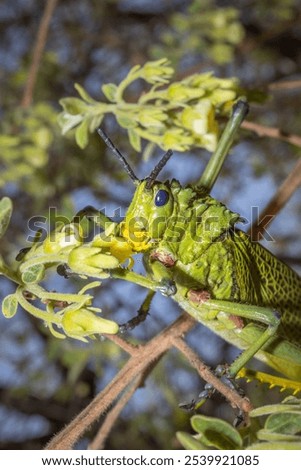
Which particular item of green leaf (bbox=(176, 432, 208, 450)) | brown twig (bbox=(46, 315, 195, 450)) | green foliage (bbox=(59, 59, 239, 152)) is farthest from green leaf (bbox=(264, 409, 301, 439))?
green foliage (bbox=(59, 59, 239, 152))

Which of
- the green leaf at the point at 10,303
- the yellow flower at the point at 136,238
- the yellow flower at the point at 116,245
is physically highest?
the yellow flower at the point at 136,238

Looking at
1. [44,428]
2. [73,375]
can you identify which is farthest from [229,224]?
[44,428]

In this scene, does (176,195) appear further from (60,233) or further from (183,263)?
(60,233)

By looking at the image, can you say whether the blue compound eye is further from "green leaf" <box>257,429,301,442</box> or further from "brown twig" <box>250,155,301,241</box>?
"green leaf" <box>257,429,301,442</box>

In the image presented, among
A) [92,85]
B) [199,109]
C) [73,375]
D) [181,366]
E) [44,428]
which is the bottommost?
[44,428]

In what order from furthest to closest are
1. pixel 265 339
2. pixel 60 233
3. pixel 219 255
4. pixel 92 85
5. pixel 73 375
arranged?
pixel 92 85 → pixel 73 375 → pixel 219 255 → pixel 265 339 → pixel 60 233

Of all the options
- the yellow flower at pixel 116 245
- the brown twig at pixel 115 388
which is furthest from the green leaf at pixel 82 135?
the brown twig at pixel 115 388

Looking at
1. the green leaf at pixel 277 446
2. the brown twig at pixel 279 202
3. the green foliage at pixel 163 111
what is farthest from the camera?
the brown twig at pixel 279 202

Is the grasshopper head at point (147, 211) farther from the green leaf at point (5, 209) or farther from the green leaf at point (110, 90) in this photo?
the green leaf at point (5, 209)
